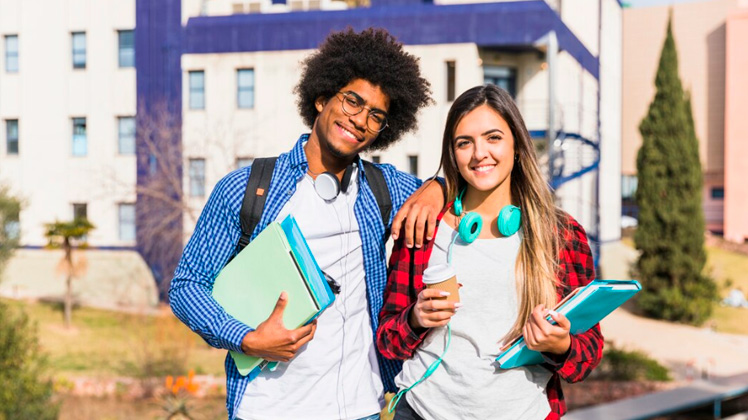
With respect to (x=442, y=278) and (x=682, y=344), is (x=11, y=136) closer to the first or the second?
(x=682, y=344)

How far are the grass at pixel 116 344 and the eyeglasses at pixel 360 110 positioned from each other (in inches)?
355

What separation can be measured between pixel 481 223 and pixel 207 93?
50.0ft

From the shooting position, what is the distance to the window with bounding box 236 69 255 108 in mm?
16344

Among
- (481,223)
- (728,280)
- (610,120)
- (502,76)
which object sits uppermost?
(502,76)

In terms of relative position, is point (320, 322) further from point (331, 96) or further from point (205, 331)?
point (331, 96)

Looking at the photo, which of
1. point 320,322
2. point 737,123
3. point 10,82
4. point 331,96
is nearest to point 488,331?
point 320,322

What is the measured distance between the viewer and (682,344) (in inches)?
564

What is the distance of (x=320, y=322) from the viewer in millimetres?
2221

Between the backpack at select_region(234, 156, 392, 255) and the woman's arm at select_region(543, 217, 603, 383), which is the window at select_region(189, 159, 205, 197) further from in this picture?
the woman's arm at select_region(543, 217, 603, 383)

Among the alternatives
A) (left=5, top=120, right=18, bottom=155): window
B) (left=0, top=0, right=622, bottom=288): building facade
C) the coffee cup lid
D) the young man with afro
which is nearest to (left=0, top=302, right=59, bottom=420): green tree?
(left=0, top=0, right=622, bottom=288): building facade

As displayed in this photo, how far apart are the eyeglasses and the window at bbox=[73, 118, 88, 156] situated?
56.4ft

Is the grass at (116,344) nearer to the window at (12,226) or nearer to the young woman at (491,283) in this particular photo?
the window at (12,226)

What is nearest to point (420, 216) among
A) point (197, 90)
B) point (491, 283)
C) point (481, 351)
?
point (491, 283)

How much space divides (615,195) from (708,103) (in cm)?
643
